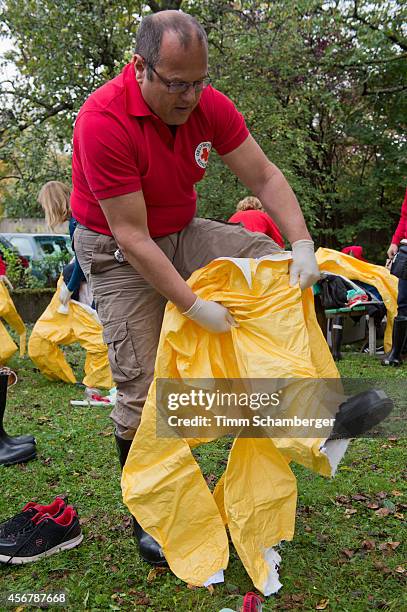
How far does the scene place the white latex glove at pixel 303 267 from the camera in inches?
96.3

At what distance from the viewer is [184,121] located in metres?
2.39

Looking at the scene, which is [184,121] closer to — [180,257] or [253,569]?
[180,257]

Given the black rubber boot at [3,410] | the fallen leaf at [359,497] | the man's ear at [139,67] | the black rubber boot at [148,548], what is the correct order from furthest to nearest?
the black rubber boot at [3,410] → the fallen leaf at [359,497] → the black rubber boot at [148,548] → the man's ear at [139,67]

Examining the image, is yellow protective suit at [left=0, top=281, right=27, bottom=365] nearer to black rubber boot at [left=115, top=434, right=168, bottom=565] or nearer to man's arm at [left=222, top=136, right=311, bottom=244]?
→ black rubber boot at [left=115, top=434, right=168, bottom=565]

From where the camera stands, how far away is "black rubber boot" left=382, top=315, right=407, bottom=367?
6.71 meters

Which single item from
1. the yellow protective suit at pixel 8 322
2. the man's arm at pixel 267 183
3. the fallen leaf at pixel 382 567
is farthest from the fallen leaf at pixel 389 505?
the yellow protective suit at pixel 8 322

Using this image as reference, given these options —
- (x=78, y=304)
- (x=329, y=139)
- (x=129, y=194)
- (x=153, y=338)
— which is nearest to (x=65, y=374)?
(x=78, y=304)

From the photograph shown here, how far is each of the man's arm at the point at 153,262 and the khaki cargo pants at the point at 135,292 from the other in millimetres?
269

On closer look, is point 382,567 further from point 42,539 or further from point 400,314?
point 400,314

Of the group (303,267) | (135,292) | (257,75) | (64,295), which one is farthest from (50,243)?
(303,267)

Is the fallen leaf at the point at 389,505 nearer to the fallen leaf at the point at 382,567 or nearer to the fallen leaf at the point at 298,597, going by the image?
the fallen leaf at the point at 382,567

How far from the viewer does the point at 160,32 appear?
7.11 feet

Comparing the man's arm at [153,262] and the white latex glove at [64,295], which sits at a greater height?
the man's arm at [153,262]

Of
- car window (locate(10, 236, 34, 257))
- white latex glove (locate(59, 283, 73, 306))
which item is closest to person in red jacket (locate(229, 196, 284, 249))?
white latex glove (locate(59, 283, 73, 306))
